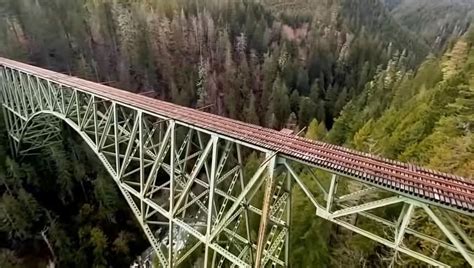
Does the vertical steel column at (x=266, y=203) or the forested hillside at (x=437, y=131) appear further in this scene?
the forested hillside at (x=437, y=131)

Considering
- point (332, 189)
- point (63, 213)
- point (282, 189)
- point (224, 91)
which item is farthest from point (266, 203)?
point (224, 91)

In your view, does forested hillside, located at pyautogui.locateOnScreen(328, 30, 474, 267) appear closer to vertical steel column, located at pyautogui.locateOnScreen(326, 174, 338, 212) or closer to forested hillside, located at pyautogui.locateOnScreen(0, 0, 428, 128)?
vertical steel column, located at pyautogui.locateOnScreen(326, 174, 338, 212)

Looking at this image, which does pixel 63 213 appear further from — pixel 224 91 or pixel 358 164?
pixel 358 164

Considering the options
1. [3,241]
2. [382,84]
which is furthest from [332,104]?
[3,241]

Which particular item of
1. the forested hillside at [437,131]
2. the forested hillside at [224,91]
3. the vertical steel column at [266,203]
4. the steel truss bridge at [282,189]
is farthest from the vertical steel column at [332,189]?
the forested hillside at [224,91]

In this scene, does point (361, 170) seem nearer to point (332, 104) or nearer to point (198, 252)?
point (198, 252)

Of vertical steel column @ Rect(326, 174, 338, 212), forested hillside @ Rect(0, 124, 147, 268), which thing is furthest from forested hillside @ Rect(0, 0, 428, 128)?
vertical steel column @ Rect(326, 174, 338, 212)

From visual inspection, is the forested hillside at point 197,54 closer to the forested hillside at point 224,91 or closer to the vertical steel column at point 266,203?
the forested hillside at point 224,91
